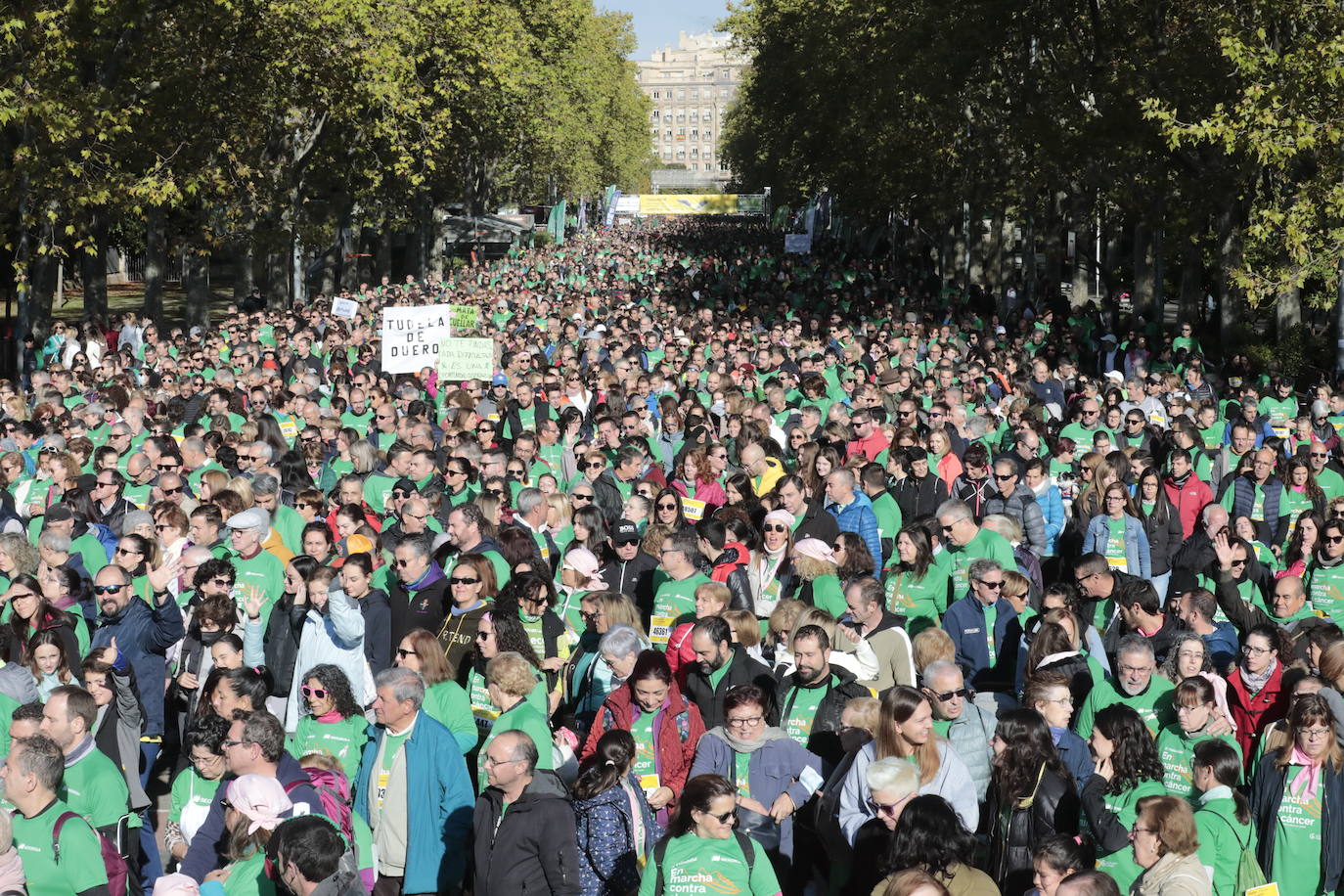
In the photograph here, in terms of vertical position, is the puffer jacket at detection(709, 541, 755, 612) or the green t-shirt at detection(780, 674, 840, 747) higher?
the puffer jacket at detection(709, 541, 755, 612)

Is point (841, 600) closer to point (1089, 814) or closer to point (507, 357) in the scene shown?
point (1089, 814)

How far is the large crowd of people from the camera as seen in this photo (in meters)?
5.93

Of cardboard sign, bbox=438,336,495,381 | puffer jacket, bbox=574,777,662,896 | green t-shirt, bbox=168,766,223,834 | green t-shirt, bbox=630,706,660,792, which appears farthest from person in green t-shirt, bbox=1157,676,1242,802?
cardboard sign, bbox=438,336,495,381

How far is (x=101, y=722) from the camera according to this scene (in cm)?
747

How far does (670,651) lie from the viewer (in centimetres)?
809

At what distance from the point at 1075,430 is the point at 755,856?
32.2ft

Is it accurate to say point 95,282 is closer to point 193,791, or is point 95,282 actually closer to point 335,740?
point 335,740

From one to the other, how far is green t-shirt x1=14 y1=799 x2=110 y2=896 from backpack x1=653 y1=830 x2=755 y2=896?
196cm

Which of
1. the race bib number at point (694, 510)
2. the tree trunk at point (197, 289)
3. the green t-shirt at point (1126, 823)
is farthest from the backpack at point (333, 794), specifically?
the tree trunk at point (197, 289)

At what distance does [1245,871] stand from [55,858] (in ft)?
13.9

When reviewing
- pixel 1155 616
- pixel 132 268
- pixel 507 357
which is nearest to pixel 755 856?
pixel 1155 616

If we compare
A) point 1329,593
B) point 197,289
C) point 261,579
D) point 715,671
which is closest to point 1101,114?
point 197,289

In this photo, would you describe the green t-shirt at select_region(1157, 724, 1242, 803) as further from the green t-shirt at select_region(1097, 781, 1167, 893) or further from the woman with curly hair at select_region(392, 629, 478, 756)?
the woman with curly hair at select_region(392, 629, 478, 756)

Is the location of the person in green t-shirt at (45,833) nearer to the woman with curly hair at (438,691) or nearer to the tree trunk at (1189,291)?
the woman with curly hair at (438,691)
